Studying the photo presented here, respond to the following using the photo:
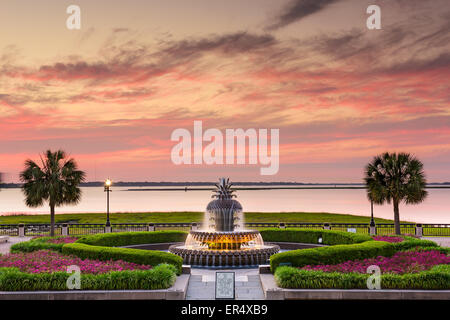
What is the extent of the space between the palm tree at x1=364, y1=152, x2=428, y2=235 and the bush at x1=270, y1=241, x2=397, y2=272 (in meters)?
15.2

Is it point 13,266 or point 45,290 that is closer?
point 45,290

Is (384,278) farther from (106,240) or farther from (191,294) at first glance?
(106,240)

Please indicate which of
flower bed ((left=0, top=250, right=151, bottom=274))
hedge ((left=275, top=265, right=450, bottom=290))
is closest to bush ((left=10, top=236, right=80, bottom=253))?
flower bed ((left=0, top=250, right=151, bottom=274))

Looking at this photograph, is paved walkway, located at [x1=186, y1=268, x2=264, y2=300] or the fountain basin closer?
paved walkway, located at [x1=186, y1=268, x2=264, y2=300]

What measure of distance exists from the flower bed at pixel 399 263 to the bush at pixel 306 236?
5320 millimetres

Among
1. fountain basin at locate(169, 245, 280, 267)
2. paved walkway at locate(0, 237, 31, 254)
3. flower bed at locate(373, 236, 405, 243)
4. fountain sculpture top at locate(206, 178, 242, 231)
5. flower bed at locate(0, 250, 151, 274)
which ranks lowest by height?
paved walkway at locate(0, 237, 31, 254)

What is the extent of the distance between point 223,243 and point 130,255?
551 cm

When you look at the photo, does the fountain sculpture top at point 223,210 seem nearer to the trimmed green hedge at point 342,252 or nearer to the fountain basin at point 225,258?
the fountain basin at point 225,258

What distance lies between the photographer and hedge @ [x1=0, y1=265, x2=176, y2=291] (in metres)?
14.3

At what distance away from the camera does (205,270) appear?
20016 mm

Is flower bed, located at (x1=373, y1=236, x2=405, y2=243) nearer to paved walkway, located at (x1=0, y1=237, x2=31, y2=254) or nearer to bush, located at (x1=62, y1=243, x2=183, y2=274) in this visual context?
bush, located at (x1=62, y1=243, x2=183, y2=274)
